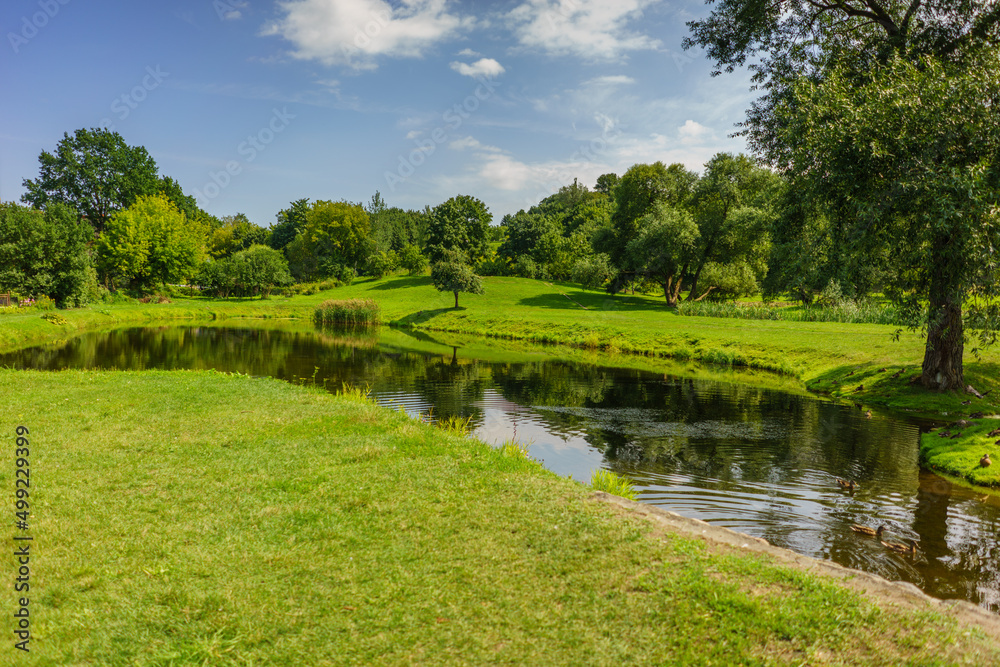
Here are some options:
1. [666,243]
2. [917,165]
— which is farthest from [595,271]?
[917,165]

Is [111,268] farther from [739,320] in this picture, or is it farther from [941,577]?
[941,577]

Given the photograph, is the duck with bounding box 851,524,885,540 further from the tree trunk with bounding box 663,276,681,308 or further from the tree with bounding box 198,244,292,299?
the tree with bounding box 198,244,292,299

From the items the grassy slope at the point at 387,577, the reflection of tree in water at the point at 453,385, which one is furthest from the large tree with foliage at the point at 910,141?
the reflection of tree in water at the point at 453,385

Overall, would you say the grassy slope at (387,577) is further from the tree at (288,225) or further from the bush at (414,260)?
the tree at (288,225)

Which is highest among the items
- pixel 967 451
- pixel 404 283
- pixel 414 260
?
pixel 414 260

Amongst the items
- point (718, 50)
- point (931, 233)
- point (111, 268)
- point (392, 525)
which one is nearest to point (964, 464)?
point (931, 233)

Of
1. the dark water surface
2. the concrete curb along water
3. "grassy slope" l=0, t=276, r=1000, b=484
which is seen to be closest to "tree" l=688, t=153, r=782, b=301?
"grassy slope" l=0, t=276, r=1000, b=484

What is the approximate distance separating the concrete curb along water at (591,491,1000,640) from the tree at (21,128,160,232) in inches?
3952

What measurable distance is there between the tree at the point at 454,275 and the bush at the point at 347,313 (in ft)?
34.4

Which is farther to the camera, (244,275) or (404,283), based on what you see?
(404,283)

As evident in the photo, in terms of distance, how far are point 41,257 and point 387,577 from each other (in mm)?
60167

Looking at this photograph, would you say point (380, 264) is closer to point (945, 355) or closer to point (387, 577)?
point (945, 355)

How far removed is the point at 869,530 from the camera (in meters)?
11.0

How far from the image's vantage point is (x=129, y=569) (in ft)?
23.1
